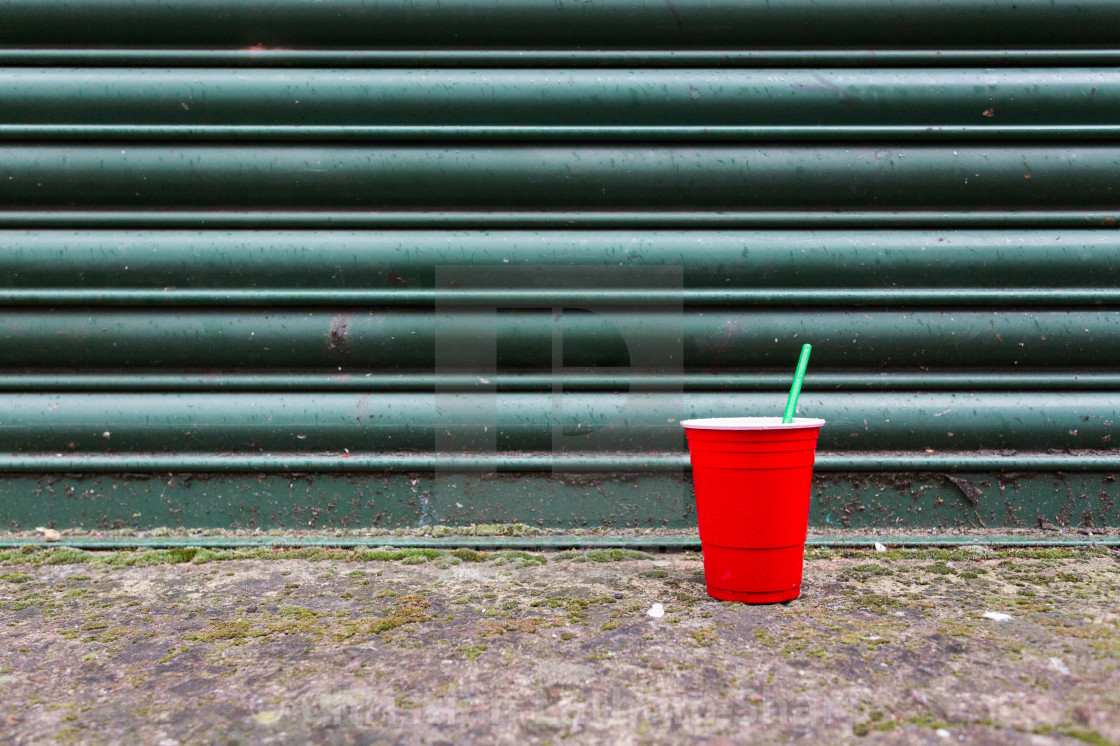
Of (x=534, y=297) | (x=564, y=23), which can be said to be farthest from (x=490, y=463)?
(x=564, y=23)

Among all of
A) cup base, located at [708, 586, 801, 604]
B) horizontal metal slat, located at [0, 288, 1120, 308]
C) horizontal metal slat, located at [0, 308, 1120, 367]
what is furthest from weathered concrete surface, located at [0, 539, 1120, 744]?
horizontal metal slat, located at [0, 288, 1120, 308]

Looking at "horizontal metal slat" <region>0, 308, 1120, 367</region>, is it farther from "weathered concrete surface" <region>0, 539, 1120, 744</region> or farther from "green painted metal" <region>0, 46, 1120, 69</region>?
"green painted metal" <region>0, 46, 1120, 69</region>

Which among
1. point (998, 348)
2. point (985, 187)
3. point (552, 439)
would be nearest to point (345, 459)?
point (552, 439)

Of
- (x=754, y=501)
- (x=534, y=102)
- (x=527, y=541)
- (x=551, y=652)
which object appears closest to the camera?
(x=551, y=652)

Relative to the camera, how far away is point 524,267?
2.51 m

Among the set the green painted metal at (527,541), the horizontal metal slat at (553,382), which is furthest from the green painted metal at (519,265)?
the green painted metal at (527,541)

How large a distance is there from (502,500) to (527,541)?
0.18m

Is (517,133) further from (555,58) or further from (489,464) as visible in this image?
(489,464)

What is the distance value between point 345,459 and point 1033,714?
2.11 meters

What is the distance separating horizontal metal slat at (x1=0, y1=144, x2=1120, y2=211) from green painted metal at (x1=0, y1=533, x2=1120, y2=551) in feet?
4.10

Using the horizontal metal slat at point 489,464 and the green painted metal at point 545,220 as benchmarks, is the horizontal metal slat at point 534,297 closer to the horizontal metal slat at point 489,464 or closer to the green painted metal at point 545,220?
the green painted metal at point 545,220

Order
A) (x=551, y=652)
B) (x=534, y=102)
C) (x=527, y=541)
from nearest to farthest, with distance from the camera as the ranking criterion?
(x=551, y=652), (x=527, y=541), (x=534, y=102)

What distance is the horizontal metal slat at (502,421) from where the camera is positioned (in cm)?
244

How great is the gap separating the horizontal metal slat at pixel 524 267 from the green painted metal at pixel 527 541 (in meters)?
0.88
